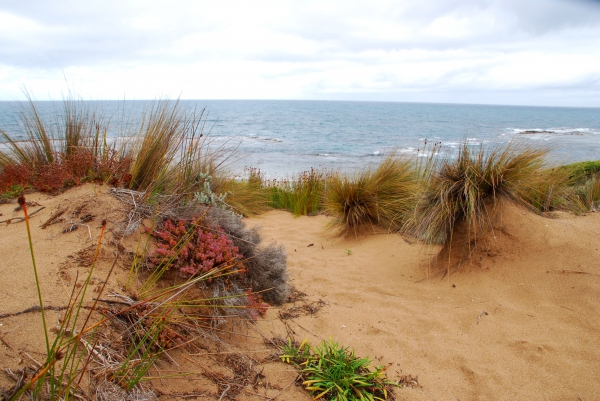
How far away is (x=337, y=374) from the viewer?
259cm

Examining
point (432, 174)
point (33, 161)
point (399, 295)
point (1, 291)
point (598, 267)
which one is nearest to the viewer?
point (1, 291)

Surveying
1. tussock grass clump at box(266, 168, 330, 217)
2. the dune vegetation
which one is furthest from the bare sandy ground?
tussock grass clump at box(266, 168, 330, 217)

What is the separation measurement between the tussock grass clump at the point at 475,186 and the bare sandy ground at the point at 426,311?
0.23 metres

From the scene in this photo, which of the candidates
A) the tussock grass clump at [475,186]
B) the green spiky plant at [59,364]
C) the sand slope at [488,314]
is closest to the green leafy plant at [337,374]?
the sand slope at [488,314]

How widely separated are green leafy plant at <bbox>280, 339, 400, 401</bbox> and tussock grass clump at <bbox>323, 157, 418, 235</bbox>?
361cm

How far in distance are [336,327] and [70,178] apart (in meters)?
3.24

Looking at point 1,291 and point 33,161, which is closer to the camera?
point 1,291

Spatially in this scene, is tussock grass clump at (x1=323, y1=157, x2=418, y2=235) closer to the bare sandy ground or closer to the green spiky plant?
the bare sandy ground

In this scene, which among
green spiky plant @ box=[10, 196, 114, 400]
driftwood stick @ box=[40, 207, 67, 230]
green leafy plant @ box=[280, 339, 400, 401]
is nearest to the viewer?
green spiky plant @ box=[10, 196, 114, 400]

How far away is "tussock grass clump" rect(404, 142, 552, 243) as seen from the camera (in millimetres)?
4258

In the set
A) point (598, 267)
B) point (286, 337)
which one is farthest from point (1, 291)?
point (598, 267)

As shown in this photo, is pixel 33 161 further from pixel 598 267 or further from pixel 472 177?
pixel 598 267

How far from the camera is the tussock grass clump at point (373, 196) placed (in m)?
6.30

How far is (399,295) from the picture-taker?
4.26 metres
